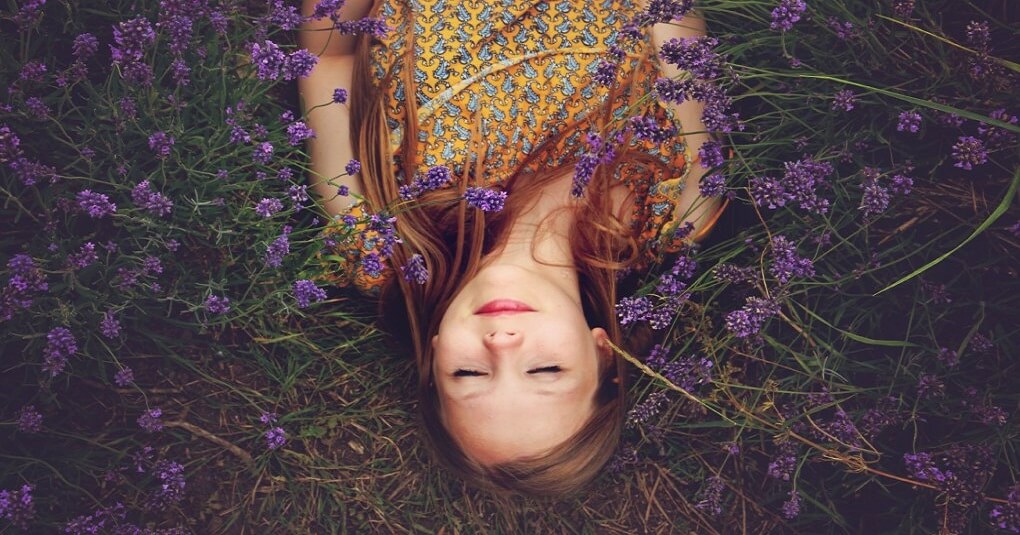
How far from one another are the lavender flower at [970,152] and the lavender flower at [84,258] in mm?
1879

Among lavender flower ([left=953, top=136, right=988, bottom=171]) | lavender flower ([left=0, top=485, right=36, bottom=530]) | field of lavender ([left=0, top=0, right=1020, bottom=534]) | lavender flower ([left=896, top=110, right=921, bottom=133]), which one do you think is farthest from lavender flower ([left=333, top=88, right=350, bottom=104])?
lavender flower ([left=953, top=136, right=988, bottom=171])

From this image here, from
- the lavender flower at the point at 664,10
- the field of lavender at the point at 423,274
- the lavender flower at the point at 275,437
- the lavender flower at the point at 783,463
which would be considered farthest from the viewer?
the lavender flower at the point at 275,437

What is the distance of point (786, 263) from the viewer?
195 centimetres

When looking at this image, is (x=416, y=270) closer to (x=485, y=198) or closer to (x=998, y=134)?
(x=485, y=198)

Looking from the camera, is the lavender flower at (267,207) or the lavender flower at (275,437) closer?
the lavender flower at (267,207)

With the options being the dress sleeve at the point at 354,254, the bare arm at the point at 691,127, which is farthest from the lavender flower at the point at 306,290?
the bare arm at the point at 691,127

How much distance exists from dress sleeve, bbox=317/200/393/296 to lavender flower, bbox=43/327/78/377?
59 cm

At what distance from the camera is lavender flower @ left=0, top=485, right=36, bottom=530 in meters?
1.91

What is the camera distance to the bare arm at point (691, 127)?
212cm

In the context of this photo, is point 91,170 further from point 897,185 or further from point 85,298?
point 897,185

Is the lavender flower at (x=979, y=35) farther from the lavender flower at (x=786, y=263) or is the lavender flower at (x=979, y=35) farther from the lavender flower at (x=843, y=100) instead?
the lavender flower at (x=786, y=263)

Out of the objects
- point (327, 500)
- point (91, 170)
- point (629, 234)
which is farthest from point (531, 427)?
point (91, 170)

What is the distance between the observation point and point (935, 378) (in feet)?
6.79

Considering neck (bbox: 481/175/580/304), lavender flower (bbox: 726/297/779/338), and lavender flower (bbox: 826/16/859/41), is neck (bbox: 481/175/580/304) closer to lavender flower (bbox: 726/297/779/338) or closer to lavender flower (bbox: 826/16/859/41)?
lavender flower (bbox: 726/297/779/338)
